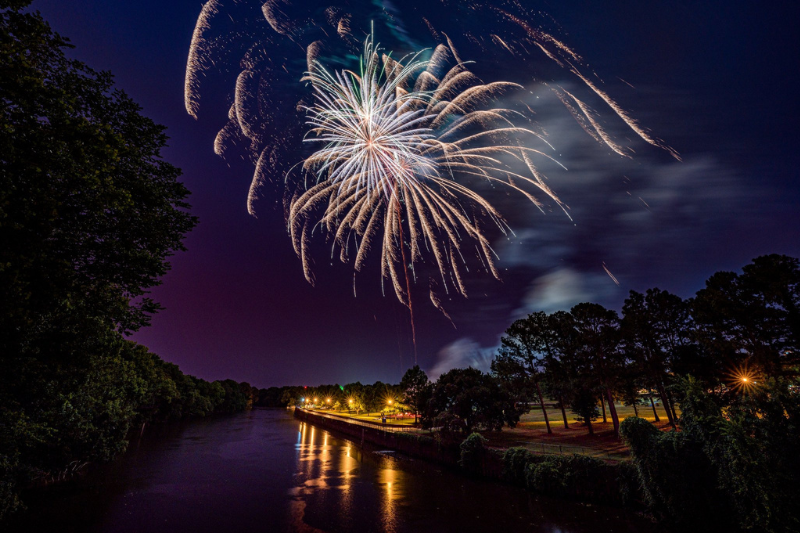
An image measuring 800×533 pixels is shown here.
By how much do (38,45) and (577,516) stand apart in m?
35.7

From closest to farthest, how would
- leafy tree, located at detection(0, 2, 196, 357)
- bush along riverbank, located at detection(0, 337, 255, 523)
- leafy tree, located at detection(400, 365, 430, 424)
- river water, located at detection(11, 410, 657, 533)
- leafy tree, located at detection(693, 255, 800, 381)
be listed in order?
leafy tree, located at detection(0, 2, 196, 357) → bush along riverbank, located at detection(0, 337, 255, 523) → river water, located at detection(11, 410, 657, 533) → leafy tree, located at detection(693, 255, 800, 381) → leafy tree, located at detection(400, 365, 430, 424)

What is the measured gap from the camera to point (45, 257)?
1260 cm

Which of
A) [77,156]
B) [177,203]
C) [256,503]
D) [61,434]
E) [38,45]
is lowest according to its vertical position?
[256,503]

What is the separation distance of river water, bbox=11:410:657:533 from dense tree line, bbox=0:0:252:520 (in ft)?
24.2

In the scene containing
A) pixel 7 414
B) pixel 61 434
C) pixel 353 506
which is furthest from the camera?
pixel 61 434

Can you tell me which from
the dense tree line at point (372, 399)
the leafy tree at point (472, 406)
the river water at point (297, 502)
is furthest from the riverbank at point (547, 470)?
the dense tree line at point (372, 399)

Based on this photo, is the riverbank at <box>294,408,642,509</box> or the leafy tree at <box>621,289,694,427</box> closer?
the riverbank at <box>294,408,642,509</box>

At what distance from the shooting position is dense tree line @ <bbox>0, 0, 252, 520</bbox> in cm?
1153

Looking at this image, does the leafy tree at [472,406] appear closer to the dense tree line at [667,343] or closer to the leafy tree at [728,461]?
the dense tree line at [667,343]

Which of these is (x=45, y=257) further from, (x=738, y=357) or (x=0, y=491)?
(x=738, y=357)

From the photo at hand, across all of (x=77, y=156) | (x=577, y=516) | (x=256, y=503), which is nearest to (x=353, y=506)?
(x=256, y=503)

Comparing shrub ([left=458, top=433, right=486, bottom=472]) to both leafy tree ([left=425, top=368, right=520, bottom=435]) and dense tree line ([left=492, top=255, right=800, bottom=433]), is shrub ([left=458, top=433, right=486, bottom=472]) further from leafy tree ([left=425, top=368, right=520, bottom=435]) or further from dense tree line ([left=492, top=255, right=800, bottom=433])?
dense tree line ([left=492, top=255, right=800, bottom=433])

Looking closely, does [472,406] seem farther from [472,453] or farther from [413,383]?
[413,383]

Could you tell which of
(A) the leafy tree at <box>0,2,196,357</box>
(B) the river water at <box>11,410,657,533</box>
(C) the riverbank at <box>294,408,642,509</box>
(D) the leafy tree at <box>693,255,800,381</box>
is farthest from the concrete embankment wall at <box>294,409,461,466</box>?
(A) the leafy tree at <box>0,2,196,357</box>
